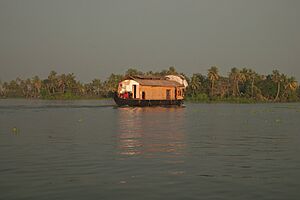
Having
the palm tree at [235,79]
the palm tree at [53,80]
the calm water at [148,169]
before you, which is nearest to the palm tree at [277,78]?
the palm tree at [235,79]

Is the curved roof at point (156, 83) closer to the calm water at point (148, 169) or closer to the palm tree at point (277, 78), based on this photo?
the calm water at point (148, 169)

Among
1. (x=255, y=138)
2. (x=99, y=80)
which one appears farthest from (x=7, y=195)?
(x=99, y=80)

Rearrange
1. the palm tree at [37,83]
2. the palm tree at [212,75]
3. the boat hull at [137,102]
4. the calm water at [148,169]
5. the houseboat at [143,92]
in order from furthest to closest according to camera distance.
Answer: the palm tree at [37,83] < the palm tree at [212,75] < the houseboat at [143,92] < the boat hull at [137,102] < the calm water at [148,169]

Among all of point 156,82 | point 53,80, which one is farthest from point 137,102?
point 53,80

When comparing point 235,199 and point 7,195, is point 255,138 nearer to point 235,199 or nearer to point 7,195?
point 235,199

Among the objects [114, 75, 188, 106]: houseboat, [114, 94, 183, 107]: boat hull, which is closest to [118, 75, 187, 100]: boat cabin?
[114, 75, 188, 106]: houseboat

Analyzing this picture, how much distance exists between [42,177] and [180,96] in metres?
68.1

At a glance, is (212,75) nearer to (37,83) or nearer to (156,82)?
(156,82)

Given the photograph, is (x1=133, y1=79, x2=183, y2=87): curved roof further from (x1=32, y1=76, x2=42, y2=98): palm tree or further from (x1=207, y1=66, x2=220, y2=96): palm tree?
(x1=32, y1=76, x2=42, y2=98): palm tree

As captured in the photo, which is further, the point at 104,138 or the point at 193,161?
the point at 104,138

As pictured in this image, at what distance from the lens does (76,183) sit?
11422mm

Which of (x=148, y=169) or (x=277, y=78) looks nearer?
(x=148, y=169)

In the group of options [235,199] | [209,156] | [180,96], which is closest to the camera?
[235,199]

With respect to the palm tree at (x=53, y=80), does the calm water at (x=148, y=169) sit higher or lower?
lower
